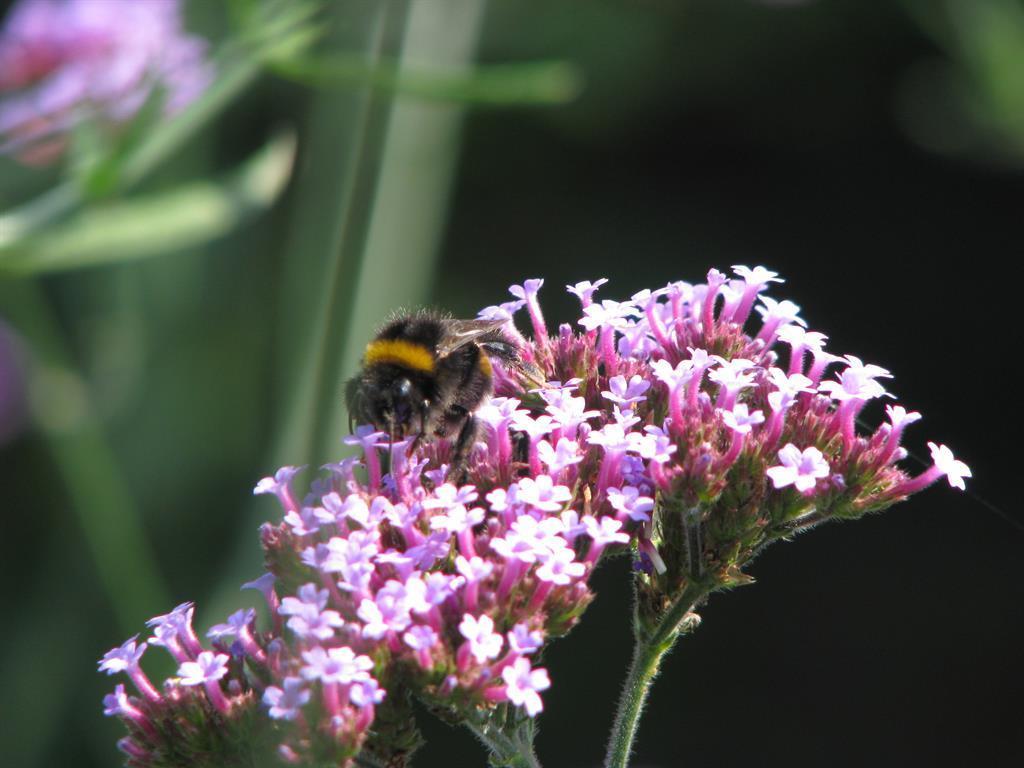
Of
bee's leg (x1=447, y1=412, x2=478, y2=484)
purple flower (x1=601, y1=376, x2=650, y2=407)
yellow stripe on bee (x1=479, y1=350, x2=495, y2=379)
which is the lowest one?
bee's leg (x1=447, y1=412, x2=478, y2=484)

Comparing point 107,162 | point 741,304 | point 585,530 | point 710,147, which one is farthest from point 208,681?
point 710,147

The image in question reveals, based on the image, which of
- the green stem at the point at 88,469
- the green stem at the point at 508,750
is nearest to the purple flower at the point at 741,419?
the green stem at the point at 508,750

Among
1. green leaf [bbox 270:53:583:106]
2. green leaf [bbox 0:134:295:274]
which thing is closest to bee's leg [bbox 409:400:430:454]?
green leaf [bbox 270:53:583:106]

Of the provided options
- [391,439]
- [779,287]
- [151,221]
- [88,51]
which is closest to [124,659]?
[391,439]

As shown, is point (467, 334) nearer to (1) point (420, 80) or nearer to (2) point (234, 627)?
(1) point (420, 80)

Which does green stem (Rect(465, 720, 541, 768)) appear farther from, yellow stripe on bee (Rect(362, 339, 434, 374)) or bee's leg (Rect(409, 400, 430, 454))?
yellow stripe on bee (Rect(362, 339, 434, 374))
